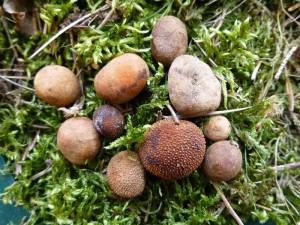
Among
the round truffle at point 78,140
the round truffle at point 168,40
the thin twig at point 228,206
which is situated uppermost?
the round truffle at point 168,40

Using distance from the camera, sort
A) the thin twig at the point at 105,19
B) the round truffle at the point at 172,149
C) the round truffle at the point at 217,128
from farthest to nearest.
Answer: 1. the thin twig at the point at 105,19
2. the round truffle at the point at 217,128
3. the round truffle at the point at 172,149

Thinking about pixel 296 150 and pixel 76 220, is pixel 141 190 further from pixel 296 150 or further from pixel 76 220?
pixel 296 150

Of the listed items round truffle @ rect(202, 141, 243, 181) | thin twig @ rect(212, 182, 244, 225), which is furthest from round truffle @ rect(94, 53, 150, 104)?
thin twig @ rect(212, 182, 244, 225)

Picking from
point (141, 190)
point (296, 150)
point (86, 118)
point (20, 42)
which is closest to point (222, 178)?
point (141, 190)

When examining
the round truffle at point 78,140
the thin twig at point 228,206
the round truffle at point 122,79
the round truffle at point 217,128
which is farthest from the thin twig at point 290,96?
the round truffle at point 78,140

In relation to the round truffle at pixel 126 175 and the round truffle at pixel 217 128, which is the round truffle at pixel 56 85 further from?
the round truffle at pixel 217 128

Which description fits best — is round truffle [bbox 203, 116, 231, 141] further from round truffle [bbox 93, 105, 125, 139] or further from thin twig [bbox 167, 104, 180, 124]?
round truffle [bbox 93, 105, 125, 139]
